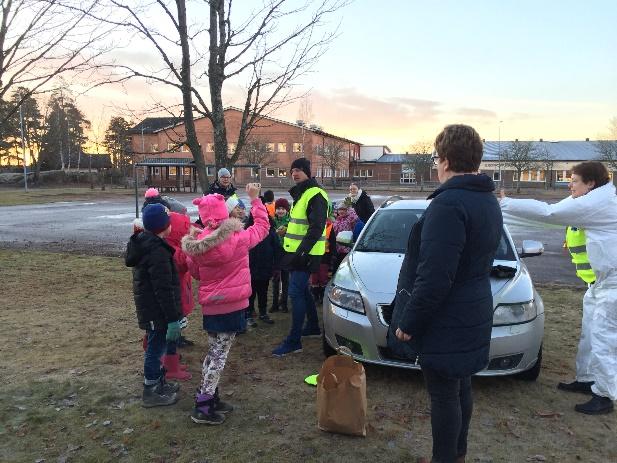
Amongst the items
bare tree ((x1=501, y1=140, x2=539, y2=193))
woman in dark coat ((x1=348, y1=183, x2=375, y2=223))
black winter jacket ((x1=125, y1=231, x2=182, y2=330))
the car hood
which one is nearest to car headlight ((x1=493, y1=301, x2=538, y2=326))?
the car hood

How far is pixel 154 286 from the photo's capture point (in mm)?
3705

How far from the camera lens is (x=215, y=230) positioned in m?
3.47

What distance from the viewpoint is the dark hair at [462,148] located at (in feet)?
8.18

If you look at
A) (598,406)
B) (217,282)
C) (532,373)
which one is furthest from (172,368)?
(598,406)

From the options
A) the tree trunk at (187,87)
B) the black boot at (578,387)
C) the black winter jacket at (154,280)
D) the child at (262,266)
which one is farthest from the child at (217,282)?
the tree trunk at (187,87)

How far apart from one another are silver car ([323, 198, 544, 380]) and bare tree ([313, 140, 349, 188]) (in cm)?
5213

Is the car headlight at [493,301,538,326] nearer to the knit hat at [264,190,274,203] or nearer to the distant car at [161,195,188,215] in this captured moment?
the distant car at [161,195,188,215]

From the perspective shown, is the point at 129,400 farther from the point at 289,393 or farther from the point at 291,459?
the point at 291,459

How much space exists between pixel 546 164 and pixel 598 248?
184ft

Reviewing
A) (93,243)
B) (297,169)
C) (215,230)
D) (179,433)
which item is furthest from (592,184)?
(93,243)

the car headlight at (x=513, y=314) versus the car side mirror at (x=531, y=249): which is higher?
the car side mirror at (x=531, y=249)

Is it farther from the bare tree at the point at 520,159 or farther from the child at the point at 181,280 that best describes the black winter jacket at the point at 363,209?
the bare tree at the point at 520,159

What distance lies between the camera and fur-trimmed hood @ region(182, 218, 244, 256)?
3.40 m

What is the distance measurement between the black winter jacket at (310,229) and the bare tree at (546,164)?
5265cm
